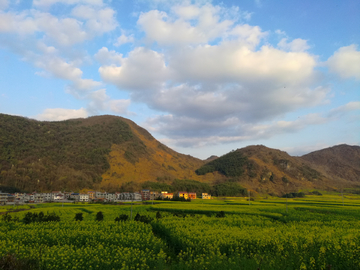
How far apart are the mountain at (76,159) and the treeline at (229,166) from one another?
7.88 m

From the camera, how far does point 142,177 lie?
143 metres

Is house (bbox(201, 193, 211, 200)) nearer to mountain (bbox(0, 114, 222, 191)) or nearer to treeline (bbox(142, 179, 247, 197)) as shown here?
treeline (bbox(142, 179, 247, 197))

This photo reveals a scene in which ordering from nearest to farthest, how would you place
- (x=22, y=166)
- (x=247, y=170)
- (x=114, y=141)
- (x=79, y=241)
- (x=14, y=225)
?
(x=79, y=241) → (x=14, y=225) → (x=22, y=166) → (x=247, y=170) → (x=114, y=141)

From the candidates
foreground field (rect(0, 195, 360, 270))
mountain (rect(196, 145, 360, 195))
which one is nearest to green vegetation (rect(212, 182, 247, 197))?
mountain (rect(196, 145, 360, 195))

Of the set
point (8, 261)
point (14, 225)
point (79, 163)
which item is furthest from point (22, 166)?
point (8, 261)

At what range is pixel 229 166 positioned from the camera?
591ft

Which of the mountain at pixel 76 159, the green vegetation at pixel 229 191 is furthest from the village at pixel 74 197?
the mountain at pixel 76 159

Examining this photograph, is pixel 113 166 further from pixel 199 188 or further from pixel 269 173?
pixel 269 173

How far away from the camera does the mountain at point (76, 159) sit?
121 metres

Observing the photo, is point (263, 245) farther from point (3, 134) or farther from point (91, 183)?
point (3, 134)

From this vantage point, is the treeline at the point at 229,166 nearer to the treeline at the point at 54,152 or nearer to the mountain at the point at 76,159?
the mountain at the point at 76,159

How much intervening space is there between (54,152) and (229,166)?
12466 centimetres

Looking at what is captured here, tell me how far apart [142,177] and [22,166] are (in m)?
65.3

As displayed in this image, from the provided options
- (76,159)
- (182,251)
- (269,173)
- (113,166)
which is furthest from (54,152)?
(182,251)
